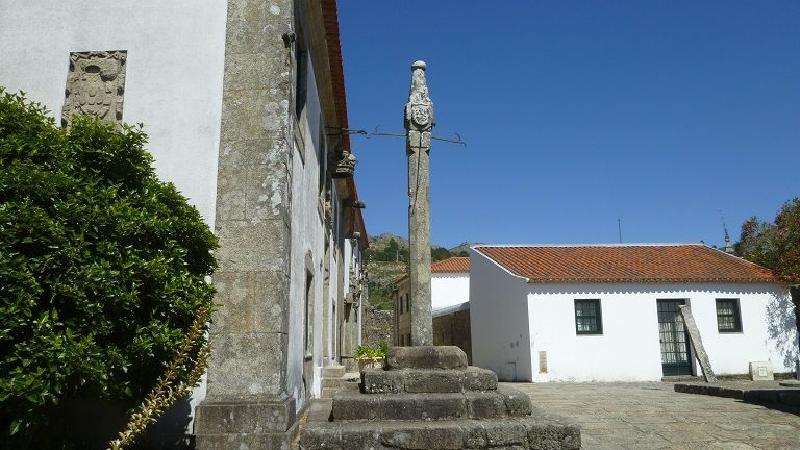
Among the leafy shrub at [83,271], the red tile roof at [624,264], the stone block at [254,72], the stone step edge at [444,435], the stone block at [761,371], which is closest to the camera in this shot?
the leafy shrub at [83,271]

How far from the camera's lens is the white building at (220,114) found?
498 centimetres

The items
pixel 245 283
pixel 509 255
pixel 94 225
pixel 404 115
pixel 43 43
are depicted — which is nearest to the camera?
pixel 94 225

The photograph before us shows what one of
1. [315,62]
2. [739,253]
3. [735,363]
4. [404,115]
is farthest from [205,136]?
[739,253]

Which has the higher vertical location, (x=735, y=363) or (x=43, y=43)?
(x=43, y=43)

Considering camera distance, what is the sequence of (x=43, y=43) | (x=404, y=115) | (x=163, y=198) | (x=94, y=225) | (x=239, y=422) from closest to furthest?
(x=94, y=225), (x=163, y=198), (x=239, y=422), (x=43, y=43), (x=404, y=115)

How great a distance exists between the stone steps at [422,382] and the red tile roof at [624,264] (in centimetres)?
1249

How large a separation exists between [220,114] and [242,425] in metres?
2.79

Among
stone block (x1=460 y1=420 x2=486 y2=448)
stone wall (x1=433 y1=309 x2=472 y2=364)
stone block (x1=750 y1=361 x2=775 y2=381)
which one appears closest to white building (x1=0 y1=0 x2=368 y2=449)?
stone block (x1=460 y1=420 x2=486 y2=448)

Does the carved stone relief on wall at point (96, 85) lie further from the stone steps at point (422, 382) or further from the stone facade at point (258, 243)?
the stone steps at point (422, 382)

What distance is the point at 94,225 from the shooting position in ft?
11.9

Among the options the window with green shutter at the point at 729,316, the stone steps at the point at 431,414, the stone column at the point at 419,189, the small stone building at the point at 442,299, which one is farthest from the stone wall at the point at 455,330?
the stone steps at the point at 431,414

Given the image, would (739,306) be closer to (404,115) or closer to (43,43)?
(404,115)

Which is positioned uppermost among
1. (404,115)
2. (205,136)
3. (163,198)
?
(404,115)

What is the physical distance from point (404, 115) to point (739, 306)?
1618 cm
